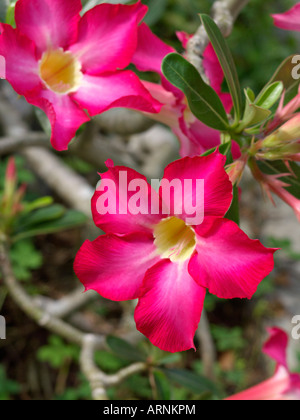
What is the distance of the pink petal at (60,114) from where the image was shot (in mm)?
477

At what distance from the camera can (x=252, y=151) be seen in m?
0.54

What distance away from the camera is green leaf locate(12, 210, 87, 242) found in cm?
117

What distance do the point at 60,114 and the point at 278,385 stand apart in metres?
0.56

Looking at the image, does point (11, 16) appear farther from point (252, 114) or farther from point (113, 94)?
point (252, 114)

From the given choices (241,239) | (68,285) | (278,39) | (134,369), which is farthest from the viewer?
(278,39)

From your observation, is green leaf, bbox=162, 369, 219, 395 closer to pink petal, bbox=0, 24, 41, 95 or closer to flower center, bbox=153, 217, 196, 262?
flower center, bbox=153, 217, 196, 262

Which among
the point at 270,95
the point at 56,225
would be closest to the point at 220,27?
the point at 270,95

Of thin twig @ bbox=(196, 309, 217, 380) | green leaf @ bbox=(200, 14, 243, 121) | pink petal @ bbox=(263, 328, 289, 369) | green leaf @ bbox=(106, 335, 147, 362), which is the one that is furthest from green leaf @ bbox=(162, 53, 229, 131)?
thin twig @ bbox=(196, 309, 217, 380)

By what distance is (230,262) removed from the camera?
0.45 m

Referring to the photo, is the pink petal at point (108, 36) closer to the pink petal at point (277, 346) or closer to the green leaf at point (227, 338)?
the pink petal at point (277, 346)

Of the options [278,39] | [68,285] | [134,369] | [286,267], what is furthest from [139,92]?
[278,39]

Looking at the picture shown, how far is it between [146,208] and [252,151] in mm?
146

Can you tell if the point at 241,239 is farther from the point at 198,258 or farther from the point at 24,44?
the point at 24,44

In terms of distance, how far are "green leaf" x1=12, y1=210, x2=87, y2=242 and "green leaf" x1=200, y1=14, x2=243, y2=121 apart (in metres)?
0.67
